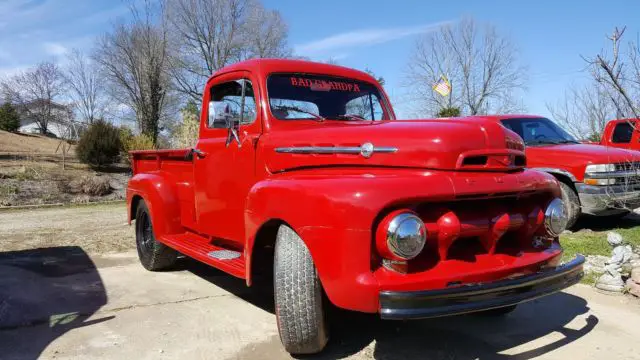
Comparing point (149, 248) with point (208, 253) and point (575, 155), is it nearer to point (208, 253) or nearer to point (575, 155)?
point (208, 253)

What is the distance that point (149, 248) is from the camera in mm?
5613

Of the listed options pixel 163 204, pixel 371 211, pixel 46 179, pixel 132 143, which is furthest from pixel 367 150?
pixel 132 143

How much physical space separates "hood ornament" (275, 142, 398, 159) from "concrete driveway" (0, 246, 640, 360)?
4.23 feet

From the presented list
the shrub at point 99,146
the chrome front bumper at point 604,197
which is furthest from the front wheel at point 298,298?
the shrub at point 99,146

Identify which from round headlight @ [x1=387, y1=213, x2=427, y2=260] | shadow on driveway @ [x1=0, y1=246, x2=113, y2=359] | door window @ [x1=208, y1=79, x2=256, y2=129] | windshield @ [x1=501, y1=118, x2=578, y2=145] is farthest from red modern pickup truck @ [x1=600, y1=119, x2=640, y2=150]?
shadow on driveway @ [x1=0, y1=246, x2=113, y2=359]

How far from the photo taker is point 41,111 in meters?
39.6

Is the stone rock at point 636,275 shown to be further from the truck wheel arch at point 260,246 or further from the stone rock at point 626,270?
the truck wheel arch at point 260,246

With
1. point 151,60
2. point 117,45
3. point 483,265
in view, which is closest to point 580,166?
point 483,265

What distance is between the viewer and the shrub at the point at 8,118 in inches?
1275

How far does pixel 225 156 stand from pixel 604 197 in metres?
5.31

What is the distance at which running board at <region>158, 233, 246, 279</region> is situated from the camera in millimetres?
3750

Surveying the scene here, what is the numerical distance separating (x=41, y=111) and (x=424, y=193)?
43631 mm

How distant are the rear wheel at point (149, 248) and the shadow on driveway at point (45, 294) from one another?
541 millimetres

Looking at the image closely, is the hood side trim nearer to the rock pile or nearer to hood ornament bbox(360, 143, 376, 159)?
hood ornament bbox(360, 143, 376, 159)
